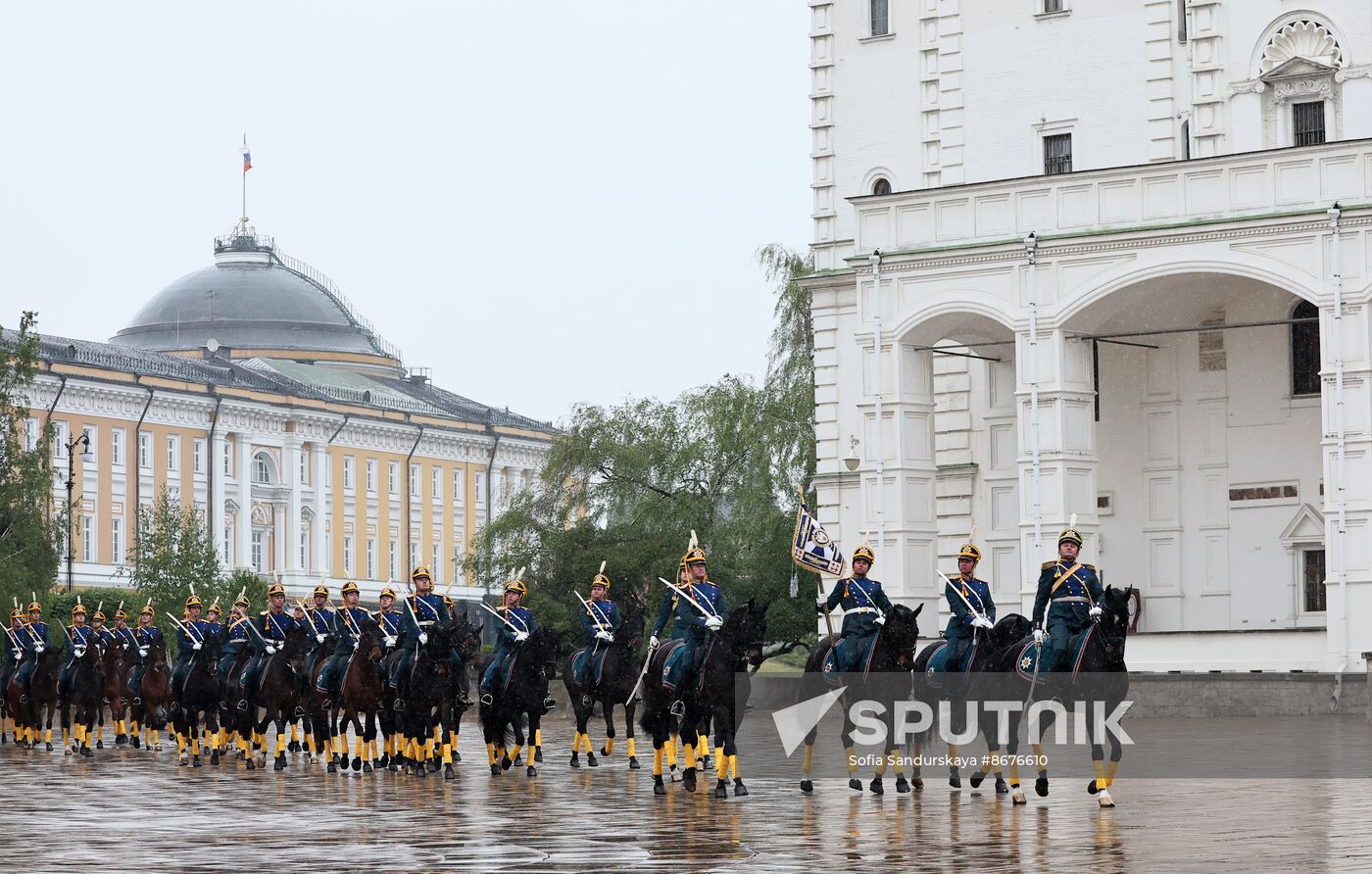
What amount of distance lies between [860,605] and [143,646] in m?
17.5

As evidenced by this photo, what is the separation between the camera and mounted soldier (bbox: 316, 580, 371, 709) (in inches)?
1157

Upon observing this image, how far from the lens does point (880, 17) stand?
53188 millimetres

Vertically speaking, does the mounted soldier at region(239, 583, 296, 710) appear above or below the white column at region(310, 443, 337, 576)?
below

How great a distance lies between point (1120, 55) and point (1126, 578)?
10146 millimetres

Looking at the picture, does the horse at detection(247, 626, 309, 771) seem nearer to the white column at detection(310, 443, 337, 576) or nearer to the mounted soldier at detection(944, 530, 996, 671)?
Answer: the mounted soldier at detection(944, 530, 996, 671)

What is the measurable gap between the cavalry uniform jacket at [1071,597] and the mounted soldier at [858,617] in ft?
6.23

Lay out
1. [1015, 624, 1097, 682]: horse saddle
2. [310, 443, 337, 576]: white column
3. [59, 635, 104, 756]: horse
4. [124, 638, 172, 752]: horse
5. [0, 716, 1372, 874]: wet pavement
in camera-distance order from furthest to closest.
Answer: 1. [310, 443, 337, 576]: white column
2. [124, 638, 172, 752]: horse
3. [59, 635, 104, 756]: horse
4. [1015, 624, 1097, 682]: horse saddle
5. [0, 716, 1372, 874]: wet pavement

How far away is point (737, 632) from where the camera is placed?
2358 cm

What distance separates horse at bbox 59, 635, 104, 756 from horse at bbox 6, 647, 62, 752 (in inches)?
37.6

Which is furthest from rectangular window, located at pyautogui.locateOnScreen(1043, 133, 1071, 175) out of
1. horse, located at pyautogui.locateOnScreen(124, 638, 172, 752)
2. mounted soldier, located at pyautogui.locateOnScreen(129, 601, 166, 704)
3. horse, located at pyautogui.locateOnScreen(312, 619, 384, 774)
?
horse, located at pyautogui.locateOnScreen(312, 619, 384, 774)

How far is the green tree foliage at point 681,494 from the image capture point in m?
57.5

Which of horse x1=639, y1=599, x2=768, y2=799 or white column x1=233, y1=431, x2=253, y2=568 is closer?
horse x1=639, y1=599, x2=768, y2=799

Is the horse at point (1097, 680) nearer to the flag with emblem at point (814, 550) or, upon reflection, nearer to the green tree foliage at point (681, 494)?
the flag with emblem at point (814, 550)

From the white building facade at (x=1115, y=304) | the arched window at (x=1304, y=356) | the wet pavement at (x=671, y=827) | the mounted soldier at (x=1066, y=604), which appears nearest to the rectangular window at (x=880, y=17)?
the white building facade at (x=1115, y=304)
